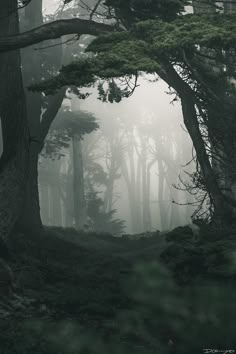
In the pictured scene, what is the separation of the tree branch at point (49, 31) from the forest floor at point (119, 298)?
3955 mm

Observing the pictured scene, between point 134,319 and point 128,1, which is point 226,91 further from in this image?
point 134,319

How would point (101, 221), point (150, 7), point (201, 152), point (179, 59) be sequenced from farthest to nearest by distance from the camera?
point (101, 221) → point (201, 152) → point (179, 59) → point (150, 7)

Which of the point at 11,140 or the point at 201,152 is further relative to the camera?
the point at 11,140

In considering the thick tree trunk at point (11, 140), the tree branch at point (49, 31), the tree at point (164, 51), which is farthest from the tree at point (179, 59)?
the thick tree trunk at point (11, 140)

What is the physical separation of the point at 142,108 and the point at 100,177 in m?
23.1

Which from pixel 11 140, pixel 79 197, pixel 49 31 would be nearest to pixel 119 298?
pixel 11 140

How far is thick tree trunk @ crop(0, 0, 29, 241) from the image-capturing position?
1091 centimetres

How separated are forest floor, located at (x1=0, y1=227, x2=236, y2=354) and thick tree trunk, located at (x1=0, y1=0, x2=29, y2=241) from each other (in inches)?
35.4

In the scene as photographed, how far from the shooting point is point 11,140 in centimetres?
1121

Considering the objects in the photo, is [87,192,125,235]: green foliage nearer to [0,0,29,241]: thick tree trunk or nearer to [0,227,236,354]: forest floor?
[0,227,236,354]: forest floor

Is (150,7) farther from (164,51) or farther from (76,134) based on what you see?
(76,134)

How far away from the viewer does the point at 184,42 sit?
7352mm

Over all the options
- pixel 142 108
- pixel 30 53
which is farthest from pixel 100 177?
pixel 142 108

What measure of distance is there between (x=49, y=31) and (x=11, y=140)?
229cm
